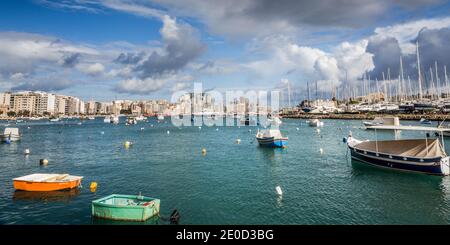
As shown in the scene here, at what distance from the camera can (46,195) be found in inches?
993

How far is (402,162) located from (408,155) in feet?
3.77

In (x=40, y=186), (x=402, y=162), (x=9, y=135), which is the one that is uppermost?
(x=9, y=135)

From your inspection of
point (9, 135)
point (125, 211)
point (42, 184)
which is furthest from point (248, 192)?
point (9, 135)

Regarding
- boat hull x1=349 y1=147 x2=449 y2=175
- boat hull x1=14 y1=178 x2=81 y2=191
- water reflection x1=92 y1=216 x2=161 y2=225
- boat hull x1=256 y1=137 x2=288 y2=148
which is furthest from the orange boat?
boat hull x1=256 y1=137 x2=288 y2=148

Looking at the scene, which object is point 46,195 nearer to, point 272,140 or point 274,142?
point 272,140

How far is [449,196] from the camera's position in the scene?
23.5 m

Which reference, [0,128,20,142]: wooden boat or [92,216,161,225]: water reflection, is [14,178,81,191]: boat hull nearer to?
[92,216,161,225]: water reflection

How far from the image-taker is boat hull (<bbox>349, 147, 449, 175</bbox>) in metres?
29.1

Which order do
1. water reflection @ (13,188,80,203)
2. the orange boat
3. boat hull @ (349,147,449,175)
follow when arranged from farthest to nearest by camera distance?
boat hull @ (349,147,449,175), the orange boat, water reflection @ (13,188,80,203)

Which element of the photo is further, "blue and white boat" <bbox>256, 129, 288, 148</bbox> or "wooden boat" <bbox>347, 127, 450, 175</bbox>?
"blue and white boat" <bbox>256, 129, 288, 148</bbox>

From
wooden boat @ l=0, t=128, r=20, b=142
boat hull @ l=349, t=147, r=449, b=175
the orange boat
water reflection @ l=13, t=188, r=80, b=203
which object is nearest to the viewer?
water reflection @ l=13, t=188, r=80, b=203

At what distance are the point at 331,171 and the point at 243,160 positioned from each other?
13.4m
